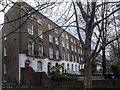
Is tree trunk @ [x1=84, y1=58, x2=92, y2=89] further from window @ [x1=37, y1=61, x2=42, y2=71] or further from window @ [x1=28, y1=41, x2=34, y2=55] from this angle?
window @ [x1=37, y1=61, x2=42, y2=71]

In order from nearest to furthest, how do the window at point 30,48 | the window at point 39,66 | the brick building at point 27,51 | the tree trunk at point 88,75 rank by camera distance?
the tree trunk at point 88,75 → the brick building at point 27,51 → the window at point 30,48 → the window at point 39,66

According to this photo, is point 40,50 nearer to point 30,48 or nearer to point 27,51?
point 30,48

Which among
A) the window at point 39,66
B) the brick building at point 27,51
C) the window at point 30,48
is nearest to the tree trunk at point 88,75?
the brick building at point 27,51

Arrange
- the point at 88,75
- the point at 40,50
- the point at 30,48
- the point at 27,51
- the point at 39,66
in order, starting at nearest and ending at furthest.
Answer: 1. the point at 88,75
2. the point at 27,51
3. the point at 30,48
4. the point at 39,66
5. the point at 40,50

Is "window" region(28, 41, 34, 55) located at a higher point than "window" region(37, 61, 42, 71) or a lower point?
higher

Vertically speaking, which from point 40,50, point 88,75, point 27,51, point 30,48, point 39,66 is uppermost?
point 30,48

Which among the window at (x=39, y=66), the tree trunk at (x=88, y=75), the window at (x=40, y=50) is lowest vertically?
the window at (x=39, y=66)

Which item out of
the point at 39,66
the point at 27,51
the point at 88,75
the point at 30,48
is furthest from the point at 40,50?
the point at 88,75

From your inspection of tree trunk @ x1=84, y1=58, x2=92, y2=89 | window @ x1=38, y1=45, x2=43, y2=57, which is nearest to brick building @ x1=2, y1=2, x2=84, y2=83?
window @ x1=38, y1=45, x2=43, y2=57

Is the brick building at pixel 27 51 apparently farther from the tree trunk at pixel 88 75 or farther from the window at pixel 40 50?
the tree trunk at pixel 88 75

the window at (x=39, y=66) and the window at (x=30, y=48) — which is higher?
the window at (x=30, y=48)

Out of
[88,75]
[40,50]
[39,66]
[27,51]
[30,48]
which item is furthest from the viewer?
[40,50]

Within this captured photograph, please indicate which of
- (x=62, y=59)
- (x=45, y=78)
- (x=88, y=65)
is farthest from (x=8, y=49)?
(x=88, y=65)

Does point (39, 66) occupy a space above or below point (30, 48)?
below
